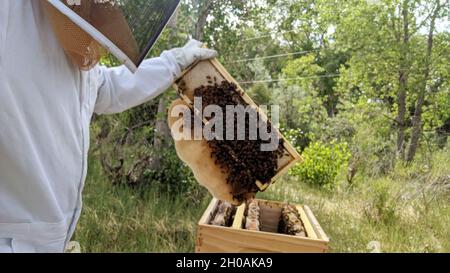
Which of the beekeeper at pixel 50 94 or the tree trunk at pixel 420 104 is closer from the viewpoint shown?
the beekeeper at pixel 50 94

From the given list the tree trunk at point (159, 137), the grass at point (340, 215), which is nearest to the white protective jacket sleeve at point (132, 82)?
the grass at point (340, 215)

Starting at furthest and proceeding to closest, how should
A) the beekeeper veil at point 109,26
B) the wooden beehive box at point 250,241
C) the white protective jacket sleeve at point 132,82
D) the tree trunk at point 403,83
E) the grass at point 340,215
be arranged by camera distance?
the tree trunk at point 403,83 → the grass at point 340,215 → the wooden beehive box at point 250,241 → the white protective jacket sleeve at point 132,82 → the beekeeper veil at point 109,26

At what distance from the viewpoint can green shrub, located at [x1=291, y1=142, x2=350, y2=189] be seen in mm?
4941

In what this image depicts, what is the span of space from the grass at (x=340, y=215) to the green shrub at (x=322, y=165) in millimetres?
714

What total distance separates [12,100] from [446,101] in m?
4.18

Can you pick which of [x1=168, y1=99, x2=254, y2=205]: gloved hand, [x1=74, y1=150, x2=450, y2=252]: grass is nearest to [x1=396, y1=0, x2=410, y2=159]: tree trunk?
[x1=74, y1=150, x2=450, y2=252]: grass

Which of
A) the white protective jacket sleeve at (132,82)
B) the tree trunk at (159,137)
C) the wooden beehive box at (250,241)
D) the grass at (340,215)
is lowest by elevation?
the grass at (340,215)

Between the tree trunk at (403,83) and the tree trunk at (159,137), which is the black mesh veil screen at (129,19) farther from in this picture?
the tree trunk at (403,83)

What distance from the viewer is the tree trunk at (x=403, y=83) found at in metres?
4.36

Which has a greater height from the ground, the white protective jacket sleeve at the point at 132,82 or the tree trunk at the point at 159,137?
the white protective jacket sleeve at the point at 132,82

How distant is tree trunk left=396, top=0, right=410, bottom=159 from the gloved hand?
3.10 meters

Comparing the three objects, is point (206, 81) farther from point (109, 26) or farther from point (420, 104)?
point (420, 104)

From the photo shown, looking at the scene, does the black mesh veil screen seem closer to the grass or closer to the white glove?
the white glove

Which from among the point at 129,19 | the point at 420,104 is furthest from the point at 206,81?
the point at 420,104
